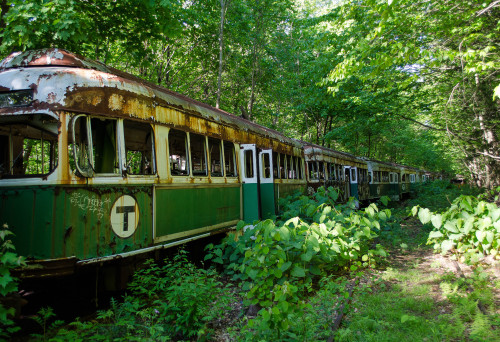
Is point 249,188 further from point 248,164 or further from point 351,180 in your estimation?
point 351,180

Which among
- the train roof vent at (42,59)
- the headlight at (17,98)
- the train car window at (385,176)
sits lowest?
the train car window at (385,176)

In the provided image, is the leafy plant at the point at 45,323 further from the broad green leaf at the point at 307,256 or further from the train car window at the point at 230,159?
the train car window at the point at 230,159

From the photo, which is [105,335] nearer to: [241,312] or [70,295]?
A: [70,295]

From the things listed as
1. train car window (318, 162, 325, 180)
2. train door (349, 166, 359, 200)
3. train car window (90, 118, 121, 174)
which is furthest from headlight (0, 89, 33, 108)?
train door (349, 166, 359, 200)

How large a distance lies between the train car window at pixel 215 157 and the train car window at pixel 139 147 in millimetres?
1596

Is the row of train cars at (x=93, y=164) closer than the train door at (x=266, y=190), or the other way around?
the row of train cars at (x=93, y=164)

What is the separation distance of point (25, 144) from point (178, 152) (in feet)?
7.27

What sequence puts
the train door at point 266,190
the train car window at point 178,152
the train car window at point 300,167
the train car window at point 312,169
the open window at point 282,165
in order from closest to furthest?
the train car window at point 178,152
the train door at point 266,190
the open window at point 282,165
the train car window at point 300,167
the train car window at point 312,169

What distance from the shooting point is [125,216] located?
4277mm

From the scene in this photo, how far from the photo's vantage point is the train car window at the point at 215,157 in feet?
21.3

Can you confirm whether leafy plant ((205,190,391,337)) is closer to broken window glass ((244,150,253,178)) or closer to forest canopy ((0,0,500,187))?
broken window glass ((244,150,253,178))

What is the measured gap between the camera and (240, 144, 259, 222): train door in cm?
747

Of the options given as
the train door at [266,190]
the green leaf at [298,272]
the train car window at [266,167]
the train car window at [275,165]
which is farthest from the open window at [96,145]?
the train car window at [275,165]

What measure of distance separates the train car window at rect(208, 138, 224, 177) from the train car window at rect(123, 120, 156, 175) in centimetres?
160
